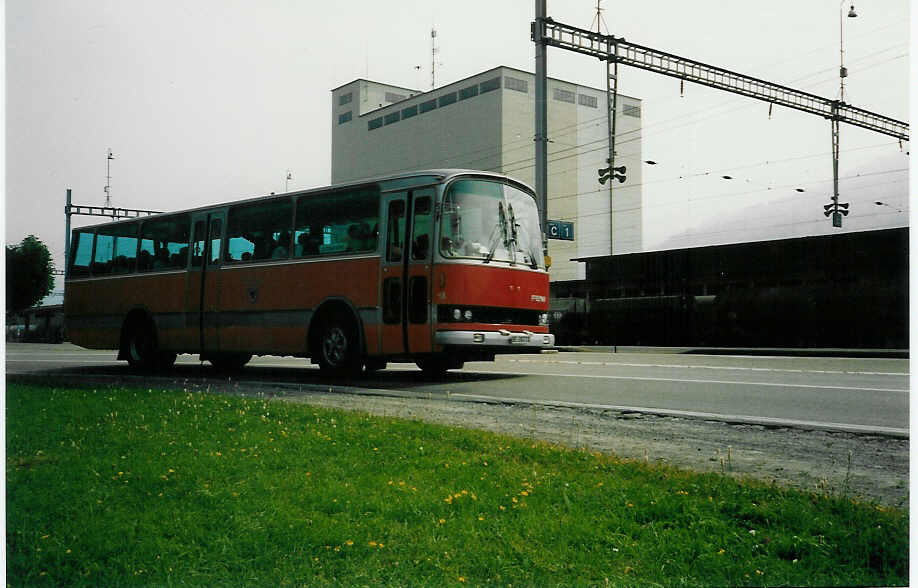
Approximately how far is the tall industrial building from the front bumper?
1930 mm

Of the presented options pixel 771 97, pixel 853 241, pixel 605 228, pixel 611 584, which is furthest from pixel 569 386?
pixel 853 241

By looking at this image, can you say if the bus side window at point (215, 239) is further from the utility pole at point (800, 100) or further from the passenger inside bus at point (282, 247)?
the utility pole at point (800, 100)

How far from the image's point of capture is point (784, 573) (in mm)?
3707

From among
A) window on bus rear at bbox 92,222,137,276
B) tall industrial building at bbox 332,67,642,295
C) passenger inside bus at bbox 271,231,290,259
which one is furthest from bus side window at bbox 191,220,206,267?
tall industrial building at bbox 332,67,642,295

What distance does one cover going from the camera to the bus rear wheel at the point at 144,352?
13445mm

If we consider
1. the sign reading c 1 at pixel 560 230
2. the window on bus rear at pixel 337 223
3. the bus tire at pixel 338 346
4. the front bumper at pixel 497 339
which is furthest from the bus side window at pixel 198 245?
the sign reading c 1 at pixel 560 230

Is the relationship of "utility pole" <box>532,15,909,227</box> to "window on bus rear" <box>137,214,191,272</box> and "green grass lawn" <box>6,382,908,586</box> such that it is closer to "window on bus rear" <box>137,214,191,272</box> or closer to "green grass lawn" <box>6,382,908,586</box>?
"green grass lawn" <box>6,382,908,586</box>

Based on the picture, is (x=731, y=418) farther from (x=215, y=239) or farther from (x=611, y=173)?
(x=611, y=173)

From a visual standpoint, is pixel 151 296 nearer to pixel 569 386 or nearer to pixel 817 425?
pixel 569 386

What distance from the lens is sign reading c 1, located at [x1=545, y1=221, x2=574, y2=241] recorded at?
18.9m

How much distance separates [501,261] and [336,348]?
2.65 metres

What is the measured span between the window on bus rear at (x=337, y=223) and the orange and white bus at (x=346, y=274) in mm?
17

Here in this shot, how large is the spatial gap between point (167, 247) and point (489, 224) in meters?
5.27

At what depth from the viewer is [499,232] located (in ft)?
37.2
